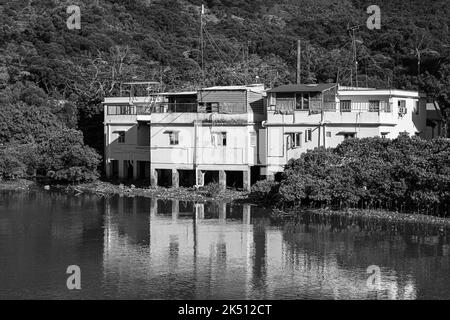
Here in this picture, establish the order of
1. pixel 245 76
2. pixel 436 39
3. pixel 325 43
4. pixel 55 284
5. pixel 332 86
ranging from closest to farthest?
pixel 55 284 → pixel 332 86 → pixel 245 76 → pixel 436 39 → pixel 325 43

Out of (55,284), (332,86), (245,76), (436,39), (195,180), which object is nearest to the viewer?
(55,284)

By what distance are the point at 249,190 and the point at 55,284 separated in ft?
64.2

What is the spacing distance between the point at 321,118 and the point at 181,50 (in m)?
50.2

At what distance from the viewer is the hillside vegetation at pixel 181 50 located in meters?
57.0

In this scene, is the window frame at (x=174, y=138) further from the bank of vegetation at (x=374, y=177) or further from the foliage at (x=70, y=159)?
the bank of vegetation at (x=374, y=177)

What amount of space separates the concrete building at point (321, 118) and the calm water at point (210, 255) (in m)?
5.72

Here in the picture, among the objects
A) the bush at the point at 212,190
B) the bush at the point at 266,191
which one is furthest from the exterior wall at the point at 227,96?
the bush at the point at 266,191

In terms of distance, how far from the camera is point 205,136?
42219mm

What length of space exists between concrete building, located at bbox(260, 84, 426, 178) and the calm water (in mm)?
5721

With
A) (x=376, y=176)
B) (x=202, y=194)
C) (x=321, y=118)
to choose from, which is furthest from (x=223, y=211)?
(x=321, y=118)

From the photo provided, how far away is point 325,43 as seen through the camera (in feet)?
297
